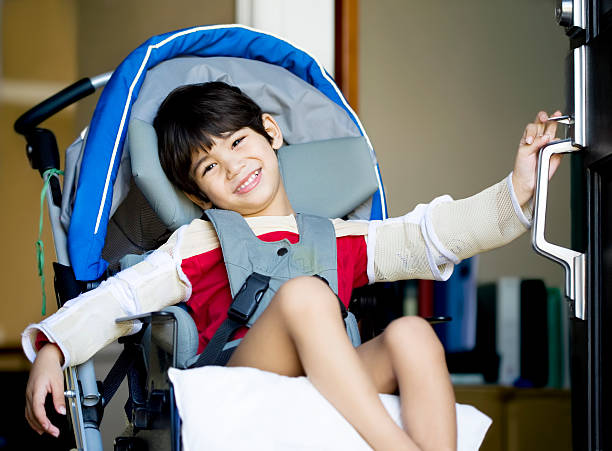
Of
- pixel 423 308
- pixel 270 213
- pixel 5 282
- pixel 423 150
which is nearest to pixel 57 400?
pixel 270 213

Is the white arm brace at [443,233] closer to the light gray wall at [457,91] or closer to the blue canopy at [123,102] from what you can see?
the blue canopy at [123,102]

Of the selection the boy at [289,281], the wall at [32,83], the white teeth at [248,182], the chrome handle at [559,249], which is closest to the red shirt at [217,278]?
the boy at [289,281]

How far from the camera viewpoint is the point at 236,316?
1.13 metres

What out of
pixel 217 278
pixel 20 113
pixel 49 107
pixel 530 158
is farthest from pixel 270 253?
pixel 20 113

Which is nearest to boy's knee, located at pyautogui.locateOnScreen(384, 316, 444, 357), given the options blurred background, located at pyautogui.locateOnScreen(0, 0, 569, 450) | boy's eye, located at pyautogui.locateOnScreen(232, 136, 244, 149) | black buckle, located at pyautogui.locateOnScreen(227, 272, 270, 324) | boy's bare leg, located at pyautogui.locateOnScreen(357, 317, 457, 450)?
boy's bare leg, located at pyautogui.locateOnScreen(357, 317, 457, 450)

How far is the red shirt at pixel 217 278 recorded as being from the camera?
129 cm

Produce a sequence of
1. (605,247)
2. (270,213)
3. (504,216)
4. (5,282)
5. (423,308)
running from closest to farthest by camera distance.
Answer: (605,247), (504,216), (270,213), (423,308), (5,282)

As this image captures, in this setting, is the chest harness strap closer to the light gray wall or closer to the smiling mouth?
the smiling mouth

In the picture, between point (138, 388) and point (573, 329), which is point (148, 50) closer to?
point (138, 388)

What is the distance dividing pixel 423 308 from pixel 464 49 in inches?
34.5

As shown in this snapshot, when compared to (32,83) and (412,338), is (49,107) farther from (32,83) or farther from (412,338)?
(32,83)

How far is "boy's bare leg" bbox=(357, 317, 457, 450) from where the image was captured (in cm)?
91

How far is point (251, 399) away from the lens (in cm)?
86

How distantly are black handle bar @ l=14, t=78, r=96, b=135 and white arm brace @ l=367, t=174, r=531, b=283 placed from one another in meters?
0.68
